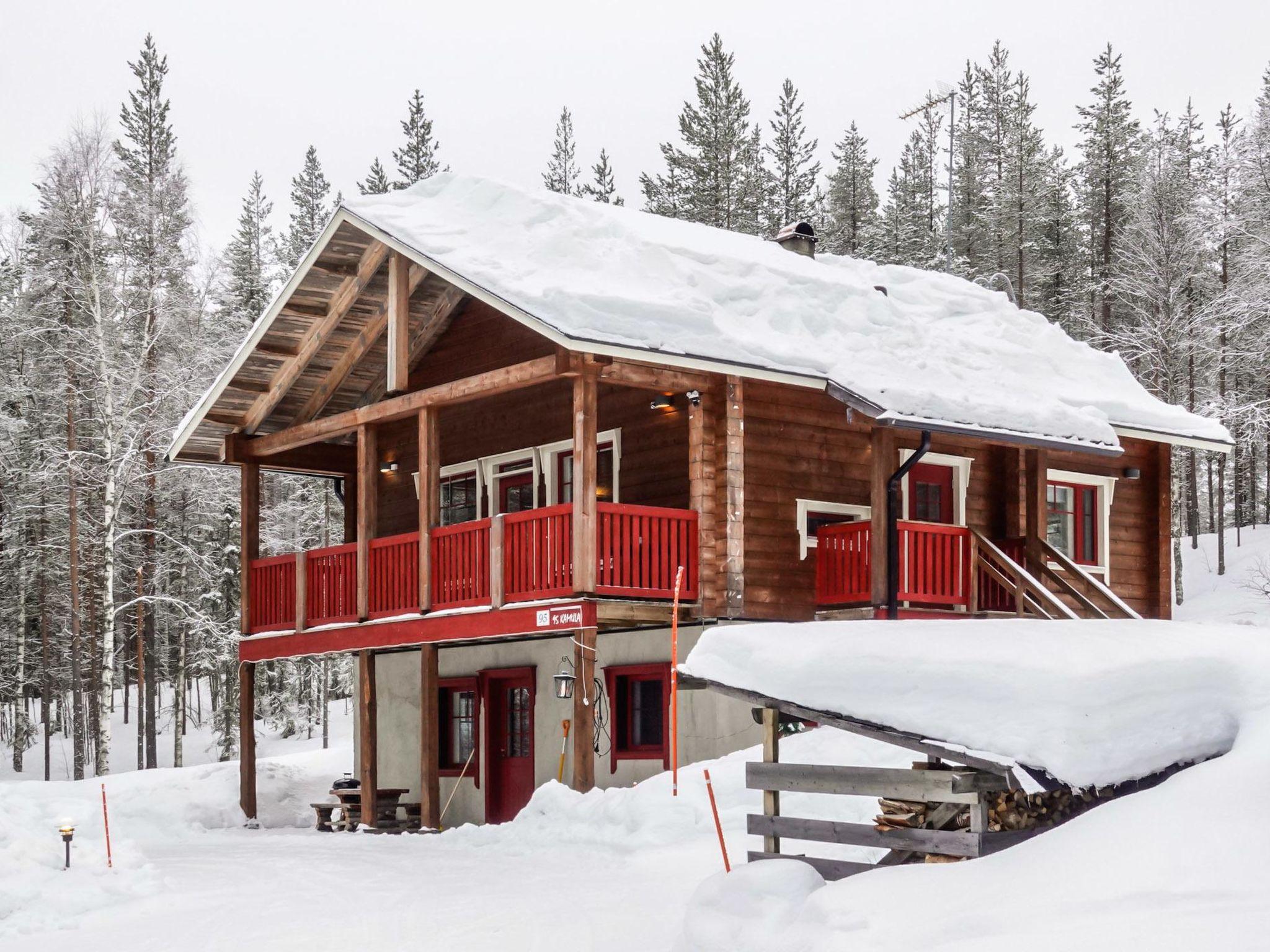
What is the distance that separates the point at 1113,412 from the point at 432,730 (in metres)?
10.3

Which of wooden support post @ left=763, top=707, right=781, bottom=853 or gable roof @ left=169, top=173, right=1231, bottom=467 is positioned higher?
gable roof @ left=169, top=173, right=1231, bottom=467

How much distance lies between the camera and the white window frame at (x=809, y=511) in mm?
18719

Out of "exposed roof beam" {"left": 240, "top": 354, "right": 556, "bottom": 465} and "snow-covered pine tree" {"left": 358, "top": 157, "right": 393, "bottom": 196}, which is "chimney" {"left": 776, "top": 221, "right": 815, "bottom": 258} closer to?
"exposed roof beam" {"left": 240, "top": 354, "right": 556, "bottom": 465}

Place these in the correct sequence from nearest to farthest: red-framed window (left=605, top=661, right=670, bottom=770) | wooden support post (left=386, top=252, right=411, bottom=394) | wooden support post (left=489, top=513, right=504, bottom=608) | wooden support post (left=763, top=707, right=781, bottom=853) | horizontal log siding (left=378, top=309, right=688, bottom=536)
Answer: wooden support post (left=763, top=707, right=781, bottom=853)
wooden support post (left=489, top=513, right=504, bottom=608)
red-framed window (left=605, top=661, right=670, bottom=770)
horizontal log siding (left=378, top=309, right=688, bottom=536)
wooden support post (left=386, top=252, right=411, bottom=394)

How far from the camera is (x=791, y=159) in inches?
2143

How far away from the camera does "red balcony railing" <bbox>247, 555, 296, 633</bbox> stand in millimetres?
21938

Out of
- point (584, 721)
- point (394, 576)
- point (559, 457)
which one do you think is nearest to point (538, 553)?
point (584, 721)

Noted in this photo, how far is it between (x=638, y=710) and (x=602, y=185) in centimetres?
3579

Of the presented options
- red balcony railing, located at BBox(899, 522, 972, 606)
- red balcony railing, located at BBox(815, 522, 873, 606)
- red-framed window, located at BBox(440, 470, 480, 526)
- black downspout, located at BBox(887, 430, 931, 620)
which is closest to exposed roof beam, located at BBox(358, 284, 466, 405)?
red-framed window, located at BBox(440, 470, 480, 526)

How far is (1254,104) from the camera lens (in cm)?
4453

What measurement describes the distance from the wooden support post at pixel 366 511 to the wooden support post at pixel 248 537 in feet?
10.7

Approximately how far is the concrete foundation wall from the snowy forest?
8588mm

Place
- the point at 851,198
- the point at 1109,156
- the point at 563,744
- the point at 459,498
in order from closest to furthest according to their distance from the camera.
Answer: the point at 563,744 < the point at 459,498 < the point at 1109,156 < the point at 851,198

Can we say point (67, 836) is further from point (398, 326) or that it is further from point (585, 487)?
point (398, 326)
